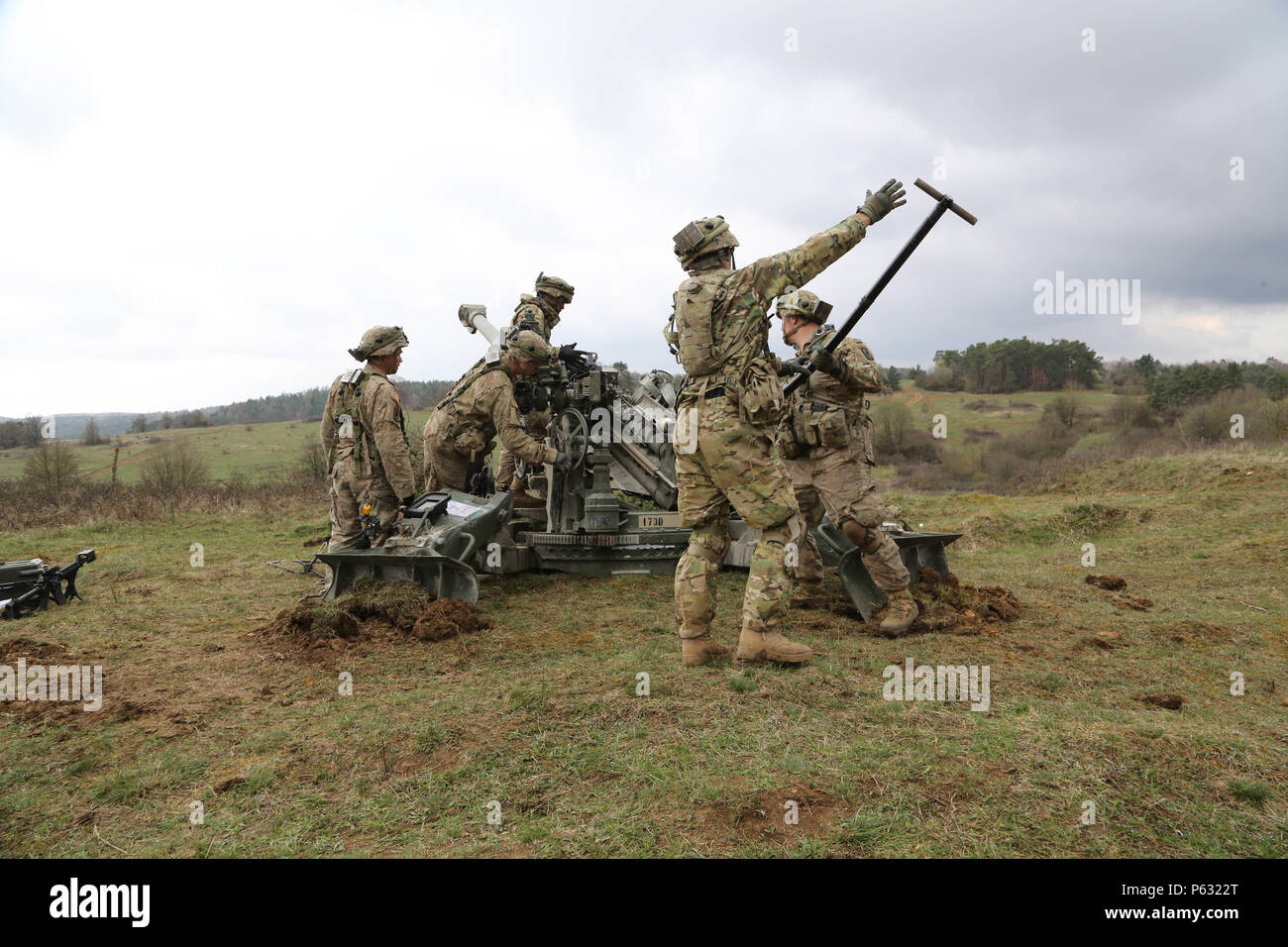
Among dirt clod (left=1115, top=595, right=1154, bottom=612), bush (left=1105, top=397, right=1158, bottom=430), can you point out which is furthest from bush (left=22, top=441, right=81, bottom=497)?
bush (left=1105, top=397, right=1158, bottom=430)

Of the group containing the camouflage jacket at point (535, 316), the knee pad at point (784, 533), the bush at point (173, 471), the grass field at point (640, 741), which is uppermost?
the camouflage jacket at point (535, 316)

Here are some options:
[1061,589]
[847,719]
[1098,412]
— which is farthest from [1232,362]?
[847,719]

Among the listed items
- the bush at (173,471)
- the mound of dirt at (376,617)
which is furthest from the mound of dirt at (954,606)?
the bush at (173,471)

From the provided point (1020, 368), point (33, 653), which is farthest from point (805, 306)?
point (1020, 368)

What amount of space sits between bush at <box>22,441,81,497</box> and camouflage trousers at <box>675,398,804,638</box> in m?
17.9

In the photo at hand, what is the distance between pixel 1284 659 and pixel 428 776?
5431 millimetres

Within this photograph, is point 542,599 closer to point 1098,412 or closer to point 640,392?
point 640,392

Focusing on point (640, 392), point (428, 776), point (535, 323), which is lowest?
point (428, 776)

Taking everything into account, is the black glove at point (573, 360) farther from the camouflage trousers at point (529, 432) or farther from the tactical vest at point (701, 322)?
the tactical vest at point (701, 322)

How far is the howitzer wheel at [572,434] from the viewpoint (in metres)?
7.79

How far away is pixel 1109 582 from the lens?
746 centimetres

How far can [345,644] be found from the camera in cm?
544

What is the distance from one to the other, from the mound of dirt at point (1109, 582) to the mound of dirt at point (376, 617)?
591cm

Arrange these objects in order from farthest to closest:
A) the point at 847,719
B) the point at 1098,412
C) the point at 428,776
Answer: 1. the point at 1098,412
2. the point at 847,719
3. the point at 428,776
